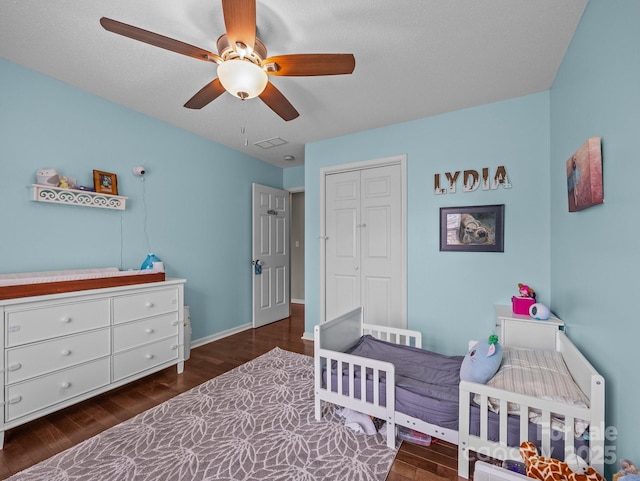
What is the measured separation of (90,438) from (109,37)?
255 cm

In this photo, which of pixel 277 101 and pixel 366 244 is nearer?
pixel 277 101

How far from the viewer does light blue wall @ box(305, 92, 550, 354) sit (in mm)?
2434

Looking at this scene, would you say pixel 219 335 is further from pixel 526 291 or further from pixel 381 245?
pixel 526 291

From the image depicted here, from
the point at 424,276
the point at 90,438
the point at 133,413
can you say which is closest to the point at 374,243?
the point at 424,276

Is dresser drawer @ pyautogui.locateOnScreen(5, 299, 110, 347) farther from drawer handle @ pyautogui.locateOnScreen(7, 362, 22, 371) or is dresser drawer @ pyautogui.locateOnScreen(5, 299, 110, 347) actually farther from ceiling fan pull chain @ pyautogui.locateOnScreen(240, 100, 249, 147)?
ceiling fan pull chain @ pyautogui.locateOnScreen(240, 100, 249, 147)

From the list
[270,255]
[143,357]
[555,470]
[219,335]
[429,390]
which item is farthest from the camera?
[270,255]

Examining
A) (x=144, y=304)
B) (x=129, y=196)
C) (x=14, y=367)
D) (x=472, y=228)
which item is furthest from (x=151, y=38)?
(x=472, y=228)

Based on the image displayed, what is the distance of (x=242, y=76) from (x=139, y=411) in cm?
241

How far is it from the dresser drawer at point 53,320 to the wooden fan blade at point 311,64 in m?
2.08

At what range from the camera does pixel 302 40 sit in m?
1.77

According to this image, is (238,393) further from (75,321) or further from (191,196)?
(191,196)

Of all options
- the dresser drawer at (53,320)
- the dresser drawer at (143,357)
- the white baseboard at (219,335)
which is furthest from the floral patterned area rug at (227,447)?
the white baseboard at (219,335)

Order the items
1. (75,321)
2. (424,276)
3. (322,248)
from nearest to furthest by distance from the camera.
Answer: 1. (75,321)
2. (424,276)
3. (322,248)

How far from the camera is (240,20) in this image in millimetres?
1290
